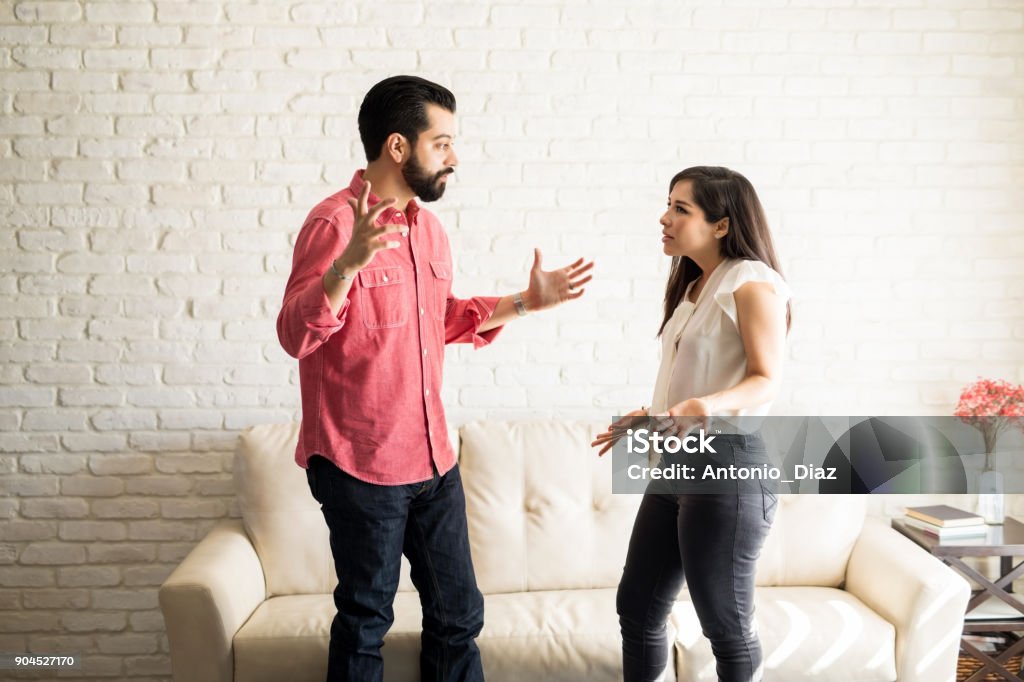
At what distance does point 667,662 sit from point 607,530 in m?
0.58

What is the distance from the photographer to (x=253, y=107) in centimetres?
279

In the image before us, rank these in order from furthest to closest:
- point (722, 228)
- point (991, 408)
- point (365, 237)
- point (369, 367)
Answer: point (991, 408) < point (722, 228) < point (369, 367) < point (365, 237)

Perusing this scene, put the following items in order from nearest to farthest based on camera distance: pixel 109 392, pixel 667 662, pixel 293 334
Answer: pixel 293 334, pixel 667 662, pixel 109 392

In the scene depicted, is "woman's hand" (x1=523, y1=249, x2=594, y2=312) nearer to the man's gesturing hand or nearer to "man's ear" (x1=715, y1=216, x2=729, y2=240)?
"man's ear" (x1=715, y1=216, x2=729, y2=240)

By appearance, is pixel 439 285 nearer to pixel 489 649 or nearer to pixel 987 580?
pixel 489 649

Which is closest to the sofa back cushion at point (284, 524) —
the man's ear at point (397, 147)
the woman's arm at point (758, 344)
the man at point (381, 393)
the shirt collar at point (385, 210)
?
the man at point (381, 393)

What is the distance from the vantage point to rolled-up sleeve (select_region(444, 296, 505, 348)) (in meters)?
2.12

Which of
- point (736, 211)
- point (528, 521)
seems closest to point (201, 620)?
point (528, 521)

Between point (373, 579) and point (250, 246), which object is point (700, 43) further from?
point (373, 579)

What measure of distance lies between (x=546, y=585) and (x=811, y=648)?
0.81 m

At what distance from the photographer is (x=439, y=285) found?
1.98 meters

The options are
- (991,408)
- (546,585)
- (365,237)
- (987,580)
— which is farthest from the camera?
(991,408)

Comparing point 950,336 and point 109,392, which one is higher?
point 950,336

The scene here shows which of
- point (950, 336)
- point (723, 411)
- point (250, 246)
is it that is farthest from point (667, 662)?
point (250, 246)
